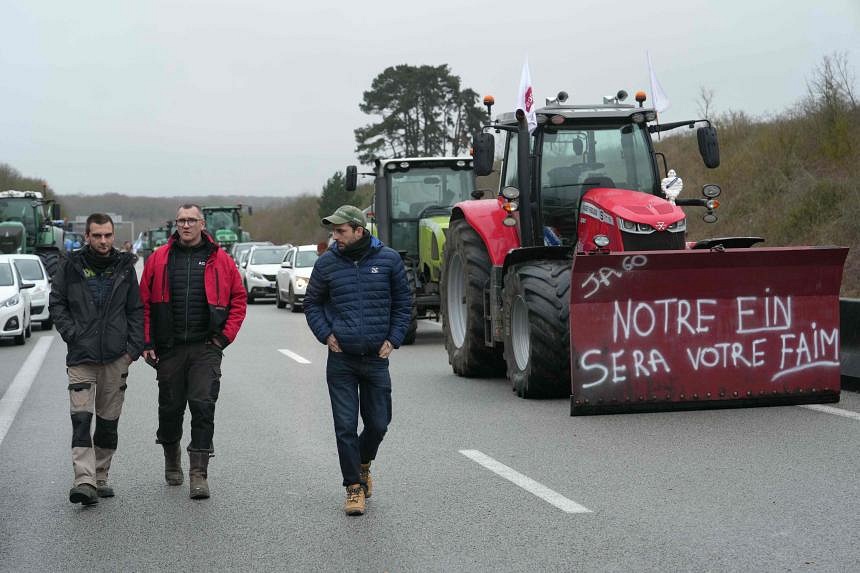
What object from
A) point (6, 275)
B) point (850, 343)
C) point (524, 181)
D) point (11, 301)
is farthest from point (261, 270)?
point (850, 343)

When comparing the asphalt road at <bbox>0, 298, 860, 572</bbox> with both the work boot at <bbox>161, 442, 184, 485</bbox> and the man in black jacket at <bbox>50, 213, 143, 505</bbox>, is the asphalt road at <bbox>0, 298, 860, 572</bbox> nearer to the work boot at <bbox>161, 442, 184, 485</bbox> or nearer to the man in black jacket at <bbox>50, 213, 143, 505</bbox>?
the work boot at <bbox>161, 442, 184, 485</bbox>

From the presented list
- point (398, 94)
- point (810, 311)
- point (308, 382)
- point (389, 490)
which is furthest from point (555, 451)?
point (398, 94)

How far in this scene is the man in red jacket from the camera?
7867 mm

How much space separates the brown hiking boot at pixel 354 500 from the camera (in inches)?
→ 280

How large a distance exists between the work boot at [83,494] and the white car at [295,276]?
22191 mm

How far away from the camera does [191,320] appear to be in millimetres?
7871

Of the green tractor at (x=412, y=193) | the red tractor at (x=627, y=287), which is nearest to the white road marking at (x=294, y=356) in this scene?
the green tractor at (x=412, y=193)

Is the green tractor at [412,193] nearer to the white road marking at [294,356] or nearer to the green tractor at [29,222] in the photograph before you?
the white road marking at [294,356]

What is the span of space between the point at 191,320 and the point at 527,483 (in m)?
2.34

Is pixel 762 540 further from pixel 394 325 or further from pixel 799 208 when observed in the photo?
pixel 799 208

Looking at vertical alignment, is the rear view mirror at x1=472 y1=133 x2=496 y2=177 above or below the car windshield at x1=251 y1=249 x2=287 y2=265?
above

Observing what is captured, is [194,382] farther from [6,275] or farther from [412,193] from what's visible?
[6,275]

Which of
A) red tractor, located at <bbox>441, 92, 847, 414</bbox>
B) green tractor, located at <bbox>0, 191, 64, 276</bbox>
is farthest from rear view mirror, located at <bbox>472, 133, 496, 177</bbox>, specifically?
green tractor, located at <bbox>0, 191, 64, 276</bbox>

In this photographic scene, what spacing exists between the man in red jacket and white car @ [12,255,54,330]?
682 inches
